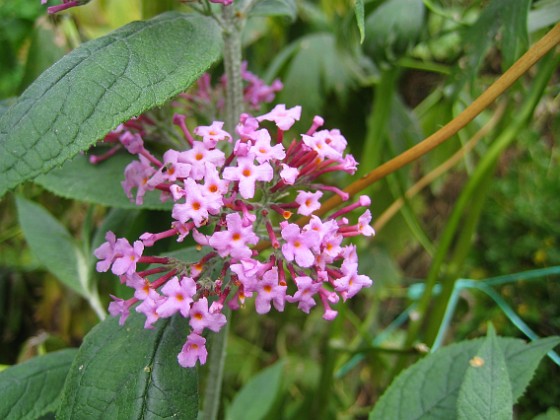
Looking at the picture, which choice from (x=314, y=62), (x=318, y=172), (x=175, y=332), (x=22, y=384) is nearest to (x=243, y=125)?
(x=318, y=172)

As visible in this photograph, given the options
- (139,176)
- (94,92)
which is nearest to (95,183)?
(139,176)

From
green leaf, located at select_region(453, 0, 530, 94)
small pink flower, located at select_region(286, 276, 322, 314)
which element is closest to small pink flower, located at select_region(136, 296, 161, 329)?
small pink flower, located at select_region(286, 276, 322, 314)

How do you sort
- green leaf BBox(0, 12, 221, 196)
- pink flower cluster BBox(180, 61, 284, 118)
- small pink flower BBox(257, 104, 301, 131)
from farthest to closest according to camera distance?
pink flower cluster BBox(180, 61, 284, 118), small pink flower BBox(257, 104, 301, 131), green leaf BBox(0, 12, 221, 196)

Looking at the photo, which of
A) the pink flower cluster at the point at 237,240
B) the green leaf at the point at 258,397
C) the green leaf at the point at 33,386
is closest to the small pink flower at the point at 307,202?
the pink flower cluster at the point at 237,240

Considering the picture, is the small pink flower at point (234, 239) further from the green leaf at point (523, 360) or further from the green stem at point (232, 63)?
the green leaf at point (523, 360)

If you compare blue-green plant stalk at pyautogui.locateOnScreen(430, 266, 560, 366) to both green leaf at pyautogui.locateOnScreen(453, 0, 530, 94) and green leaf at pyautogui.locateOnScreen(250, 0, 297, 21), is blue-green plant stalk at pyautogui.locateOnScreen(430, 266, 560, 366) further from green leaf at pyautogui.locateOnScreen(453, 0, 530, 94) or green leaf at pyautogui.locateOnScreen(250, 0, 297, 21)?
green leaf at pyautogui.locateOnScreen(250, 0, 297, 21)

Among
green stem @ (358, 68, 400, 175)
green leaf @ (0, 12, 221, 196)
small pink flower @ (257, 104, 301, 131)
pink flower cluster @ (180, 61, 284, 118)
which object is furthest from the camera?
green stem @ (358, 68, 400, 175)
